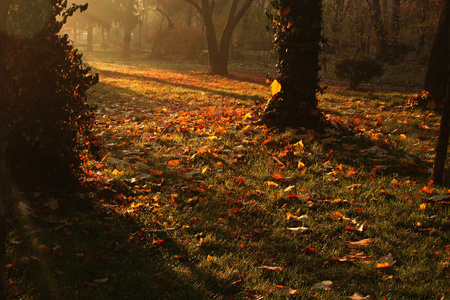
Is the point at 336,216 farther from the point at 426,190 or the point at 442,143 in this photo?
the point at 442,143

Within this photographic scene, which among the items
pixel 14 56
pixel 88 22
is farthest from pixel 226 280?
pixel 88 22

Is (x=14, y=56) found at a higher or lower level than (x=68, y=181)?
higher

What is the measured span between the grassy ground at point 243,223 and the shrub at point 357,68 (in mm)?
8013

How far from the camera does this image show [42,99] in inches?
144

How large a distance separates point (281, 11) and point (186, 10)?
42949mm

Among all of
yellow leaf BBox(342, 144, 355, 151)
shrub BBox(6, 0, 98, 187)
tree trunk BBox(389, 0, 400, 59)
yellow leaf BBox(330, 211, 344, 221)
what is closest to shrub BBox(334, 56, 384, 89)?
yellow leaf BBox(342, 144, 355, 151)

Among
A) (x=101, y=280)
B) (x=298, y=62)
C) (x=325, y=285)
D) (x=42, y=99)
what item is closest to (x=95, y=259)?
(x=101, y=280)

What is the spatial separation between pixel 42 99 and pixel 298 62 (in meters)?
4.59

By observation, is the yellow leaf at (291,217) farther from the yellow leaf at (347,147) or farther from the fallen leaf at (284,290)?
the yellow leaf at (347,147)

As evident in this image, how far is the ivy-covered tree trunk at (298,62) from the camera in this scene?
6.84 m

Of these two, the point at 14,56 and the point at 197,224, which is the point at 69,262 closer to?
the point at 197,224

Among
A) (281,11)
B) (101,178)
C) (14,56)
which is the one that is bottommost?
(101,178)

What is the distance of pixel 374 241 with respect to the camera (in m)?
3.59

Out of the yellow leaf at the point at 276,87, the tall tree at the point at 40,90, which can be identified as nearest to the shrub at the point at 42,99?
the tall tree at the point at 40,90
